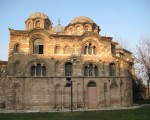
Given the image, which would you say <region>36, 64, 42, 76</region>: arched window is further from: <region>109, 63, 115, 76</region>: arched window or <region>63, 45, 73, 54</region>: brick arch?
<region>109, 63, 115, 76</region>: arched window

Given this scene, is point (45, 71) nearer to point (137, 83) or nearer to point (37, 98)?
point (37, 98)

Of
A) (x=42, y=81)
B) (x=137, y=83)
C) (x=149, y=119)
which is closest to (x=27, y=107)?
(x=42, y=81)

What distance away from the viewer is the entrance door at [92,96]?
25.9m

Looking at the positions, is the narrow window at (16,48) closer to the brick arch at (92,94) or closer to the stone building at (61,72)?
the stone building at (61,72)

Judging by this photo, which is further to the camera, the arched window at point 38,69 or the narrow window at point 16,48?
the narrow window at point 16,48

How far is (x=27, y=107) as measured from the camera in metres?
24.7

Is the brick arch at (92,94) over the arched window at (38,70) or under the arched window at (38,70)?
under

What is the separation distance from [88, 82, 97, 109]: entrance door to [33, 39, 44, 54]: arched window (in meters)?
8.33

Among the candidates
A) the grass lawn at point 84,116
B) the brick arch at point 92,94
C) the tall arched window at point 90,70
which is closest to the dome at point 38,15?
the tall arched window at point 90,70

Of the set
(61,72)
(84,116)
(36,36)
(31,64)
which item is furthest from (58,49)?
(84,116)

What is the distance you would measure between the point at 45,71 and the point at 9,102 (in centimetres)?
606

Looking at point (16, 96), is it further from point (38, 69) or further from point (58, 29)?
point (58, 29)

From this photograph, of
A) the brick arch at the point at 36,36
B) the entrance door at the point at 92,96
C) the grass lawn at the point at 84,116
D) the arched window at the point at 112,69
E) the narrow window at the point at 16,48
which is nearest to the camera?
the grass lawn at the point at 84,116

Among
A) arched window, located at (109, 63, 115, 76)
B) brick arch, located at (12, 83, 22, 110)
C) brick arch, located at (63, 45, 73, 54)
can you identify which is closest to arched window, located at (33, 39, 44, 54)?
brick arch, located at (63, 45, 73, 54)
